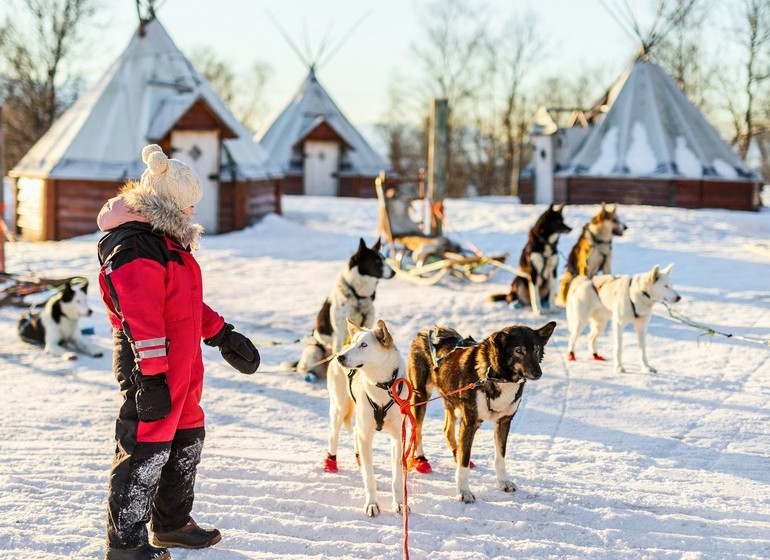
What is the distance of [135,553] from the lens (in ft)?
11.5

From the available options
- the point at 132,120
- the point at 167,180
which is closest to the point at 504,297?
the point at 167,180

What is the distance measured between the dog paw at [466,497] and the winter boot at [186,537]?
129 centimetres

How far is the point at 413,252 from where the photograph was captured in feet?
40.1

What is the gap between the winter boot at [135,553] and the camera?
349 centimetres

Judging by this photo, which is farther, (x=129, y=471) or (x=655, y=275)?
(x=655, y=275)

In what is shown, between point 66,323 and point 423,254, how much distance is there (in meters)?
5.29

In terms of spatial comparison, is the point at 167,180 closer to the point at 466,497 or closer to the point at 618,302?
the point at 466,497

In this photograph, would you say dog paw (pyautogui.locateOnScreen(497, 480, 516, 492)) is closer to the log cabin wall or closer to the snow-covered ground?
the snow-covered ground

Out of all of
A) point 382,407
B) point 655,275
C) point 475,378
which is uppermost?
point 655,275

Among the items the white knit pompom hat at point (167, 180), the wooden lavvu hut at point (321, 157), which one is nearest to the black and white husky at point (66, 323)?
the white knit pompom hat at point (167, 180)

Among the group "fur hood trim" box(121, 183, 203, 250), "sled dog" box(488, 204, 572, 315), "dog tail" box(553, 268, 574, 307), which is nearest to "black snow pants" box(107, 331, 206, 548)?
"fur hood trim" box(121, 183, 203, 250)

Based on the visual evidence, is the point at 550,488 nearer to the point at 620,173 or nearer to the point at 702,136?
the point at 620,173

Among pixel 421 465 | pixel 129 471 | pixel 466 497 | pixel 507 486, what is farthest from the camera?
pixel 421 465

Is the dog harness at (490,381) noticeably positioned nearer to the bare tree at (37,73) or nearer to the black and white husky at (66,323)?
the black and white husky at (66,323)
